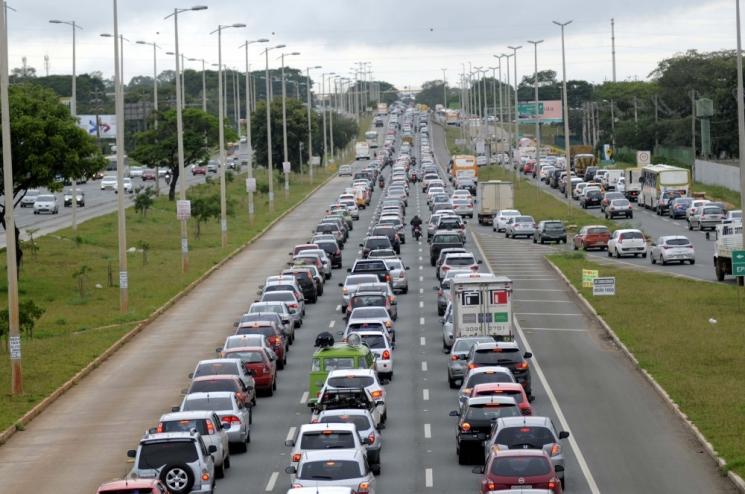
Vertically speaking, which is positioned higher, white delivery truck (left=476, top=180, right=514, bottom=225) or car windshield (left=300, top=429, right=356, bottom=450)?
white delivery truck (left=476, top=180, right=514, bottom=225)

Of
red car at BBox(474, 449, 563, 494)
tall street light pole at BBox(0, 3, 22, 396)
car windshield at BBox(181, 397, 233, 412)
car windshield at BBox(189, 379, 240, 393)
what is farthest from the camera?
tall street light pole at BBox(0, 3, 22, 396)

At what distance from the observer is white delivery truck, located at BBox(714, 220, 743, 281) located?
58.0 metres

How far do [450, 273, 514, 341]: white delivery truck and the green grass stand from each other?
3784 mm

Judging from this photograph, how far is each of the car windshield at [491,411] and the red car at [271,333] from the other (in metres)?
13.9

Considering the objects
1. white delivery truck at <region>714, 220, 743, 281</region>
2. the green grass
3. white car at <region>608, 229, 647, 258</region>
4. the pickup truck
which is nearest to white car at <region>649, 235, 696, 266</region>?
the green grass

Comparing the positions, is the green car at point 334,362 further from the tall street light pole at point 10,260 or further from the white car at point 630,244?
the white car at point 630,244

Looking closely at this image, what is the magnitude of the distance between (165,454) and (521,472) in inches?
237

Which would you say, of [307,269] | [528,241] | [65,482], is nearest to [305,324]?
[307,269]

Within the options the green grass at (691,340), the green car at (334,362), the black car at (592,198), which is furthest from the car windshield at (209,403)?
the black car at (592,198)

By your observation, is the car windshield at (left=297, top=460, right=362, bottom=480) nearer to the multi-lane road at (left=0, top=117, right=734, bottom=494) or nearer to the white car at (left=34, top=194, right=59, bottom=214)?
the multi-lane road at (left=0, top=117, right=734, bottom=494)

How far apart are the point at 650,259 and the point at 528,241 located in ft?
42.0

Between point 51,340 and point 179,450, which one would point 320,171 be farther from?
point 179,450

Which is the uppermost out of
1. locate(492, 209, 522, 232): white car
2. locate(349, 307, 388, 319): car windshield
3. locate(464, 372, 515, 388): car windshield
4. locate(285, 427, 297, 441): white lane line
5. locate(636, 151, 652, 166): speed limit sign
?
locate(636, 151, 652, 166): speed limit sign

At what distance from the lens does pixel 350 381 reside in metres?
32.5
